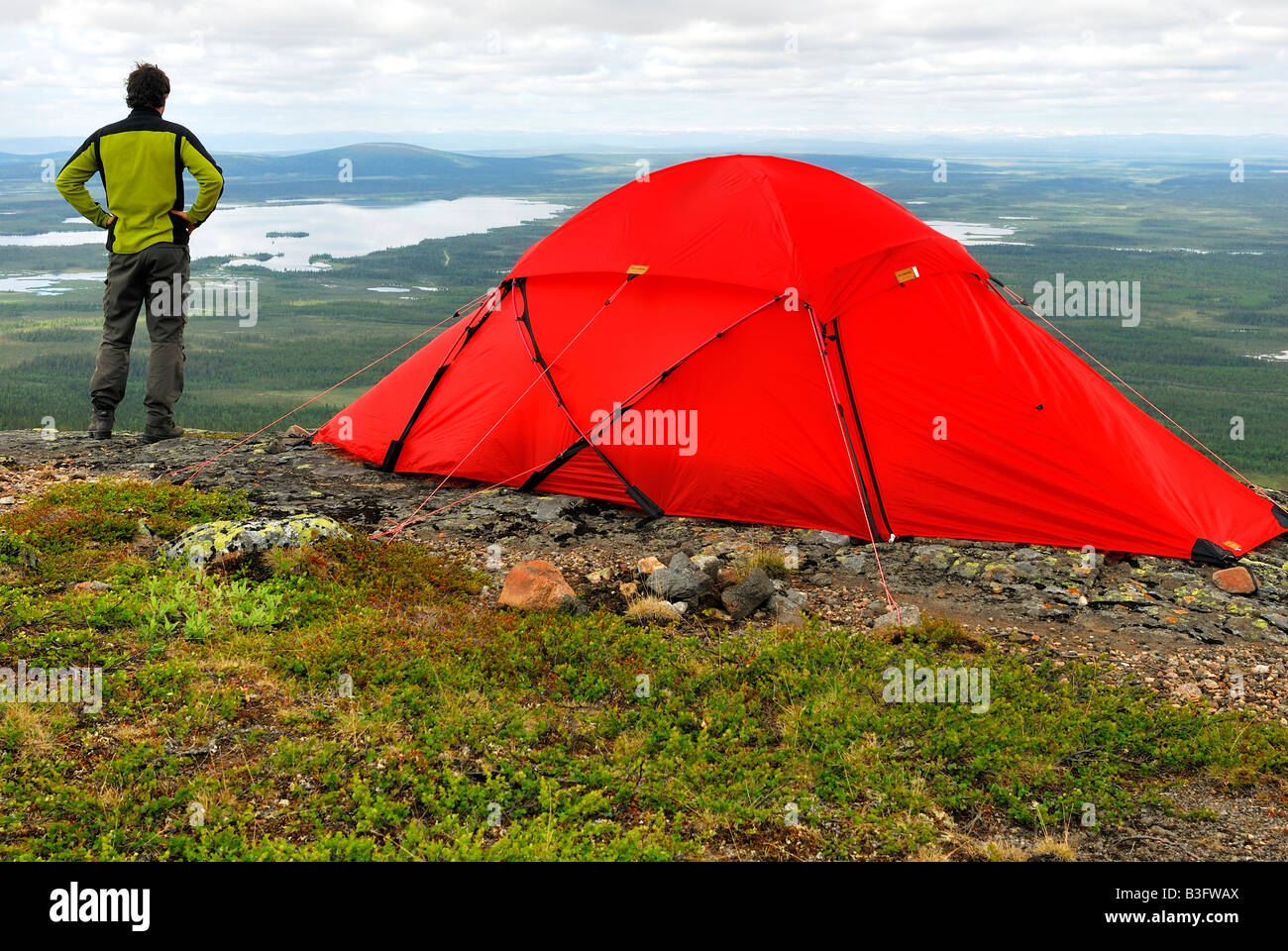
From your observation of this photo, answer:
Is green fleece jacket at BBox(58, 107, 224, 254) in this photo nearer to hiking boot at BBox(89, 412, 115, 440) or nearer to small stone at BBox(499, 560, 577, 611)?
hiking boot at BBox(89, 412, 115, 440)

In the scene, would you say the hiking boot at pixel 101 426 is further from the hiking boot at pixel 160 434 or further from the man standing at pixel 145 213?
the hiking boot at pixel 160 434

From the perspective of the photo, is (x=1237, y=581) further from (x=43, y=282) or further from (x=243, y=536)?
(x=43, y=282)

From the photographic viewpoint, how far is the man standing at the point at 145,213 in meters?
10.9

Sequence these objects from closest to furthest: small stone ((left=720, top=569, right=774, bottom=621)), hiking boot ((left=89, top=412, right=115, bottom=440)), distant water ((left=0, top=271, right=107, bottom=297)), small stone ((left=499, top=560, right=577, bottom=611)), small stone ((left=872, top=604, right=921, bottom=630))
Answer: small stone ((left=872, top=604, right=921, bottom=630)) → small stone ((left=499, top=560, right=577, bottom=611)) → small stone ((left=720, top=569, right=774, bottom=621)) → hiking boot ((left=89, top=412, right=115, bottom=440)) → distant water ((left=0, top=271, right=107, bottom=297))

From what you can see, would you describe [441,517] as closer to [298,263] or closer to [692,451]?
[692,451]

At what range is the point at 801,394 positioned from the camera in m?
9.67

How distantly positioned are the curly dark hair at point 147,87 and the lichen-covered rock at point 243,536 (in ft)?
17.5

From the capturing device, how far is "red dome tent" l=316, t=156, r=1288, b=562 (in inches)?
370

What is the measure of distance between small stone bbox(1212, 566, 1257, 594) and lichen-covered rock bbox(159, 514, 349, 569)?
792 cm

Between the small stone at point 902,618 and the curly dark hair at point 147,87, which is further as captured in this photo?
the curly dark hair at point 147,87

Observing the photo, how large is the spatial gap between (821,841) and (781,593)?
10.5 ft

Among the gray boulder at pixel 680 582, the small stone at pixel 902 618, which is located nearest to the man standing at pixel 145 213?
the gray boulder at pixel 680 582

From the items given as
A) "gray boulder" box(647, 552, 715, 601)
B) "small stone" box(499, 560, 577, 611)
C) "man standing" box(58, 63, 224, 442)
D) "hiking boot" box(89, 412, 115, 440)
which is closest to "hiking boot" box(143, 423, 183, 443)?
"hiking boot" box(89, 412, 115, 440)

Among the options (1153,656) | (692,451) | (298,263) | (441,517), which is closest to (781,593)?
(692,451)
